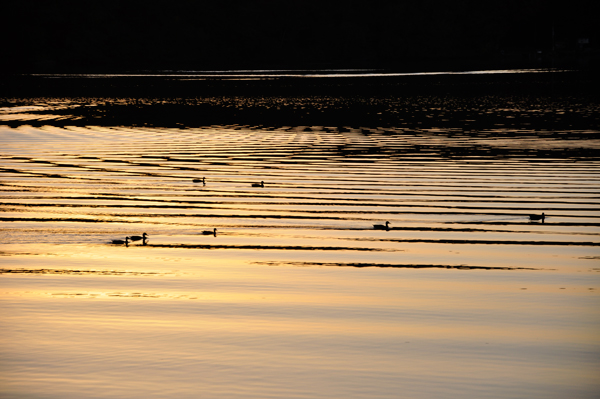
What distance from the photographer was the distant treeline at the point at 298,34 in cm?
11625

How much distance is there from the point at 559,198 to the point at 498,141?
384 inches

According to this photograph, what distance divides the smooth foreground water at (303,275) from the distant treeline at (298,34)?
327ft

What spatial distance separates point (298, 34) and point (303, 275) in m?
122

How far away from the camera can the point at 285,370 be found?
7.44m

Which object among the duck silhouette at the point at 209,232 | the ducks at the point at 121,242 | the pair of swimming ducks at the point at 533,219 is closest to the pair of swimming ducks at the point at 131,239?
the ducks at the point at 121,242

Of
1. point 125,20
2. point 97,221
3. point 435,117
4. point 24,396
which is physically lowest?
point 24,396

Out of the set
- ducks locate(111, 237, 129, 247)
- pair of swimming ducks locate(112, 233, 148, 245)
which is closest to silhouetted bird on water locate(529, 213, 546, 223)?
pair of swimming ducks locate(112, 233, 148, 245)

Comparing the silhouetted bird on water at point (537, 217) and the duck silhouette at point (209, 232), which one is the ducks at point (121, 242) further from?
the silhouetted bird on water at point (537, 217)

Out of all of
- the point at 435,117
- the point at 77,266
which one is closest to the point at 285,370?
the point at 77,266

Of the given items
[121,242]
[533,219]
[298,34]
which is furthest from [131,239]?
[298,34]

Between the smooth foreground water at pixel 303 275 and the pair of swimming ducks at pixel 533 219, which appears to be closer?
the smooth foreground water at pixel 303 275

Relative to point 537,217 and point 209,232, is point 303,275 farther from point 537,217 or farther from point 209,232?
point 537,217

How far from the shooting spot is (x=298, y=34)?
5098 inches

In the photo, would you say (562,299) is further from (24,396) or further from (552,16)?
(552,16)
